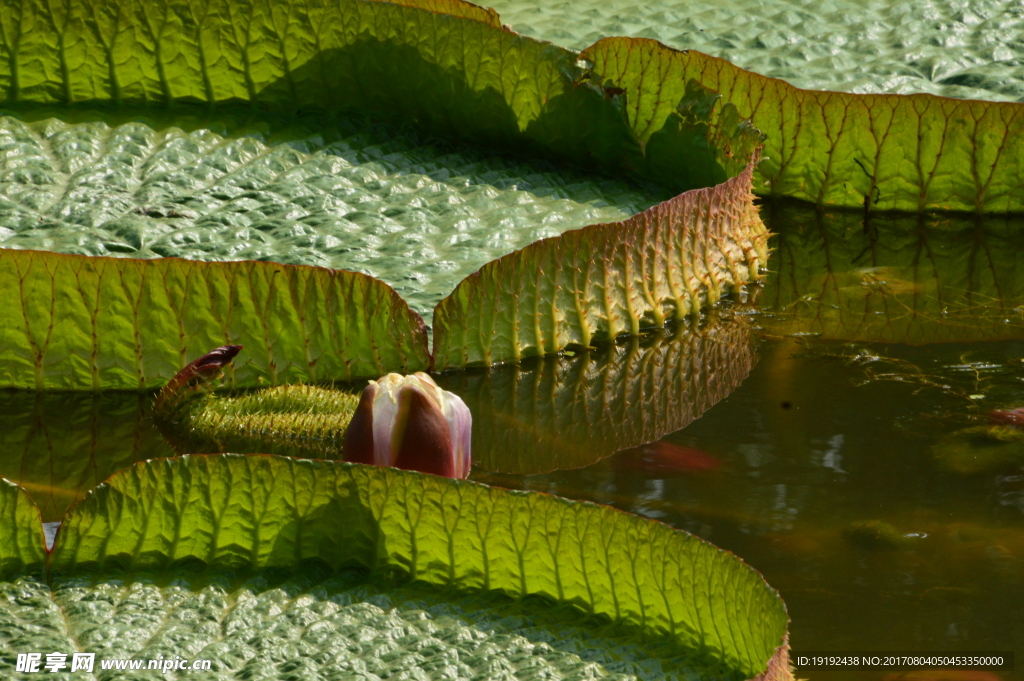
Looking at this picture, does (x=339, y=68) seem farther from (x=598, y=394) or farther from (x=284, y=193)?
(x=598, y=394)

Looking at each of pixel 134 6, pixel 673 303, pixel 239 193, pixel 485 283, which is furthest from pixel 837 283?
pixel 134 6

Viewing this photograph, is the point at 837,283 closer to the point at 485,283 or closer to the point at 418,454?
the point at 485,283

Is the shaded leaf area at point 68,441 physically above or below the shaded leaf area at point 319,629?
below

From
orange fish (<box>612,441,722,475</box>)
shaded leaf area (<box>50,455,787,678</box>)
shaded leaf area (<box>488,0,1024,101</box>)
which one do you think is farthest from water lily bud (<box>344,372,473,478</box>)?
shaded leaf area (<box>488,0,1024,101</box>)

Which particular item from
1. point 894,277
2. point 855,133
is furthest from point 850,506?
point 855,133

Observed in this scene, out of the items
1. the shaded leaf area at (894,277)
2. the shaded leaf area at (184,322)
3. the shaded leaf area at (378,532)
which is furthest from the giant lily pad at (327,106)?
the shaded leaf area at (378,532)

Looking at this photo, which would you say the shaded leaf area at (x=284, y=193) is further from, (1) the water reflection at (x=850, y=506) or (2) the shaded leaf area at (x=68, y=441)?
(1) the water reflection at (x=850, y=506)
